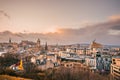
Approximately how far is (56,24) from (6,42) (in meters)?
1.22

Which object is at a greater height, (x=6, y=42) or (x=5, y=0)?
(x=5, y=0)

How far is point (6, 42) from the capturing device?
5.41 m

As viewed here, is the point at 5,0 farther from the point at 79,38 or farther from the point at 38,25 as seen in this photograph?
the point at 79,38

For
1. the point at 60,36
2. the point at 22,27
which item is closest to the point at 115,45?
the point at 60,36

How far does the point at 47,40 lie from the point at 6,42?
97 centimetres

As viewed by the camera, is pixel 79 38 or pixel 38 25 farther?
pixel 38 25

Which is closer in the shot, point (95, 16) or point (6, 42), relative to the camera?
point (95, 16)

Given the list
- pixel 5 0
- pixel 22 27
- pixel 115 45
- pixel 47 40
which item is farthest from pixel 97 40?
pixel 5 0

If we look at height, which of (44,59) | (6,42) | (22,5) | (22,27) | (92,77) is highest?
(22,5)

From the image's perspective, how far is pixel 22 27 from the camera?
5.38 meters

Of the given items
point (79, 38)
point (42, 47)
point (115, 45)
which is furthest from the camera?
point (42, 47)

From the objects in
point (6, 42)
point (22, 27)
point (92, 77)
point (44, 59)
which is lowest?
point (92, 77)

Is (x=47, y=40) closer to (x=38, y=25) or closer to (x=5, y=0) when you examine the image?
(x=38, y=25)

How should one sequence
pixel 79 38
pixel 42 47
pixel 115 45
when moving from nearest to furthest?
pixel 115 45 < pixel 79 38 < pixel 42 47
